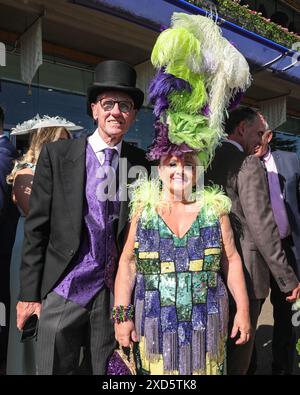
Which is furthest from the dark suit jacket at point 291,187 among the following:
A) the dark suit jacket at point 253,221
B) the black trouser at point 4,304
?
the black trouser at point 4,304

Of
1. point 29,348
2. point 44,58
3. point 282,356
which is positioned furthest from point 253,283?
point 44,58

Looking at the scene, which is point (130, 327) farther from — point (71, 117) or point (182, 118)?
point (71, 117)

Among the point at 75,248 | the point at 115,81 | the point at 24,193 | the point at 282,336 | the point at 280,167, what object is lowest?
the point at 282,336

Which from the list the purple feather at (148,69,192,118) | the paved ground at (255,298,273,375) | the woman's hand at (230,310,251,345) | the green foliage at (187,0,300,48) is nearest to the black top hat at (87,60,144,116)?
the purple feather at (148,69,192,118)

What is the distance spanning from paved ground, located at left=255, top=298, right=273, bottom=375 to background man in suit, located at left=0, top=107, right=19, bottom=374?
182cm

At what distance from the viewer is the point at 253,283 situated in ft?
6.64

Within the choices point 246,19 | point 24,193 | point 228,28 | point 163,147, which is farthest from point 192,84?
point 246,19

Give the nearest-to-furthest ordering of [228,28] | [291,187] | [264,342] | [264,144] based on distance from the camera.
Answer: [264,144]
[291,187]
[264,342]
[228,28]

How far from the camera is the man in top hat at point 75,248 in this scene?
175 cm

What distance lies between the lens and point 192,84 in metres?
1.70

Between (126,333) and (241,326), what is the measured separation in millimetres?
522

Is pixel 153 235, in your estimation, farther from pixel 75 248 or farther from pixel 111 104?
pixel 111 104

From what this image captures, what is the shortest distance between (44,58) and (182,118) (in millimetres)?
5156

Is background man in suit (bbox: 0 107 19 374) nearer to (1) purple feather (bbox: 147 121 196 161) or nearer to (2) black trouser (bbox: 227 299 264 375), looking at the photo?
(1) purple feather (bbox: 147 121 196 161)
